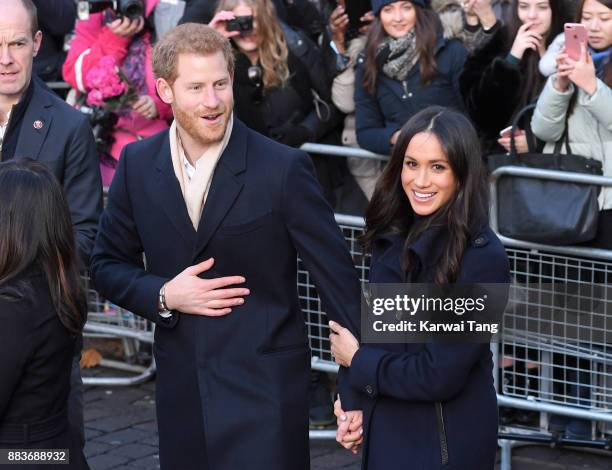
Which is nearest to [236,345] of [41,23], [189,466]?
[189,466]

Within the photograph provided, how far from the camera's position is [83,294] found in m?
4.16

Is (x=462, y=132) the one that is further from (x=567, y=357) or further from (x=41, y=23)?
(x=41, y=23)

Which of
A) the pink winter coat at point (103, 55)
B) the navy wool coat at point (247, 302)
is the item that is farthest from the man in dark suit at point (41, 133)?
the pink winter coat at point (103, 55)

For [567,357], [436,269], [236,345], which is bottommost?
[567,357]

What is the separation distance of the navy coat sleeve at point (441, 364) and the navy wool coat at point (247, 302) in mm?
324

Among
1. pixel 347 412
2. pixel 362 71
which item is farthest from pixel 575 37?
pixel 347 412

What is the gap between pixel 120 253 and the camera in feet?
15.0

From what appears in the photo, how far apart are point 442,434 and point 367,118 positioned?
3.19 m

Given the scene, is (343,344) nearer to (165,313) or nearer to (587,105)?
(165,313)

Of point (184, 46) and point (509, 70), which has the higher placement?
point (184, 46)

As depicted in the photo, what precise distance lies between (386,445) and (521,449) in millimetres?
2697

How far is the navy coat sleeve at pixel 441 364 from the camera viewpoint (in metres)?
3.94

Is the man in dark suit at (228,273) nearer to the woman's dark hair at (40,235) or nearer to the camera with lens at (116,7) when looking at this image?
the woman's dark hair at (40,235)

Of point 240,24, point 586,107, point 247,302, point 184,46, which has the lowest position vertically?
point 247,302
